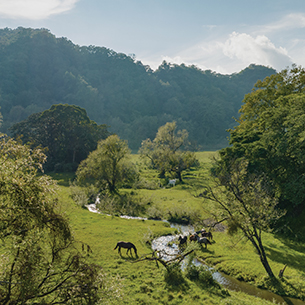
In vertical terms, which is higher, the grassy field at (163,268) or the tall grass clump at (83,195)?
the grassy field at (163,268)

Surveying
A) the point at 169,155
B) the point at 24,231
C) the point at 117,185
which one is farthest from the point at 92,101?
the point at 24,231

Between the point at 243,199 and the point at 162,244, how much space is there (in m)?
11.0

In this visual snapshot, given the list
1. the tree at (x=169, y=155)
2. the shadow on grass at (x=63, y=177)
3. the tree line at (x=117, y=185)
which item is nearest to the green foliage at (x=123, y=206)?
the tree line at (x=117, y=185)

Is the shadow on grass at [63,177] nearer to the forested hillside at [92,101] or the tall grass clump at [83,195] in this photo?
the tall grass clump at [83,195]

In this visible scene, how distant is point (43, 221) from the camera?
28.7 feet

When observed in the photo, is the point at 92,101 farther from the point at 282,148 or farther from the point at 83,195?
the point at 282,148

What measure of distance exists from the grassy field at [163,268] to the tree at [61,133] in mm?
39924

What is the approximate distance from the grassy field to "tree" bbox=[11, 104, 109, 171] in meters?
39.9

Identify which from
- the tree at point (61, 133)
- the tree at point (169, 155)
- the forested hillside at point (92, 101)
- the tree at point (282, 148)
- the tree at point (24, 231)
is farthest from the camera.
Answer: the forested hillside at point (92, 101)

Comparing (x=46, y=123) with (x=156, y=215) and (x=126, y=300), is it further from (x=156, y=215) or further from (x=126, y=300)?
(x=126, y=300)

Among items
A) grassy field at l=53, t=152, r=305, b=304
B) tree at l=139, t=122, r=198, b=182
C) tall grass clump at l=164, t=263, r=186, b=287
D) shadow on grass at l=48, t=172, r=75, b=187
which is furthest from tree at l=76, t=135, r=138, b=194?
tall grass clump at l=164, t=263, r=186, b=287

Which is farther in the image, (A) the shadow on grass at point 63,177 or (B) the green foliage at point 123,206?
(A) the shadow on grass at point 63,177

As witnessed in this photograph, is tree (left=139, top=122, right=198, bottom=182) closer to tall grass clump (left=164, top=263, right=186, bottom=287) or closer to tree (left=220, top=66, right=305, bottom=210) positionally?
tree (left=220, top=66, right=305, bottom=210)

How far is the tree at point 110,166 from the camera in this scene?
43531 mm
